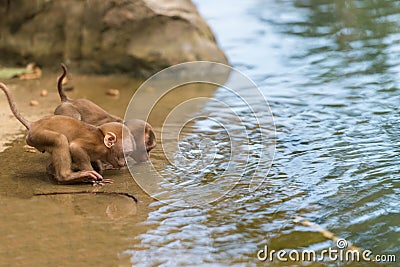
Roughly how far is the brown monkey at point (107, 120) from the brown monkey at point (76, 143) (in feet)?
0.49

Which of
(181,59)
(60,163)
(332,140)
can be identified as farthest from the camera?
(181,59)

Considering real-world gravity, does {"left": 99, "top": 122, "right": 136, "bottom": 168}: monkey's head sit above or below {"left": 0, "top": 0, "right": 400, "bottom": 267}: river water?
above

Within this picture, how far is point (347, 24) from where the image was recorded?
24.7 feet

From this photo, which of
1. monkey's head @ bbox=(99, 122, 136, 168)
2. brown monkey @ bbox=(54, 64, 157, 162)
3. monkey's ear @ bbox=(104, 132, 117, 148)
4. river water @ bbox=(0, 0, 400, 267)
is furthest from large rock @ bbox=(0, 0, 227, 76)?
monkey's ear @ bbox=(104, 132, 117, 148)

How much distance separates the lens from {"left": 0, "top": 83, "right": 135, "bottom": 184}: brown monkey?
4.18 m

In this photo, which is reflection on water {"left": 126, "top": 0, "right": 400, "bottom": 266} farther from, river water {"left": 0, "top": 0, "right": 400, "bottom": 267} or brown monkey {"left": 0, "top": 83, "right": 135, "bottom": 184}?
brown monkey {"left": 0, "top": 83, "right": 135, "bottom": 184}

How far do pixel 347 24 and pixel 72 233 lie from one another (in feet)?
15.2

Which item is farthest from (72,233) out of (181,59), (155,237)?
(181,59)

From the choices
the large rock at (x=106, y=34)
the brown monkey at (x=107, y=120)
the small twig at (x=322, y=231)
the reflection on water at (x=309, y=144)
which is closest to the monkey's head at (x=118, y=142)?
the brown monkey at (x=107, y=120)

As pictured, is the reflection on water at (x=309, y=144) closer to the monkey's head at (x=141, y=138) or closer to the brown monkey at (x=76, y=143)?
the monkey's head at (x=141, y=138)

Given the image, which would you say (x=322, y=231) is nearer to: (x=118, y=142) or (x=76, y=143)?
(x=118, y=142)

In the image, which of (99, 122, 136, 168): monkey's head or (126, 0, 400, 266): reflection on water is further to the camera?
(99, 122, 136, 168): monkey's head

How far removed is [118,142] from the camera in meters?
4.27

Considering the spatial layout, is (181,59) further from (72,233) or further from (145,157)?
(72,233)
